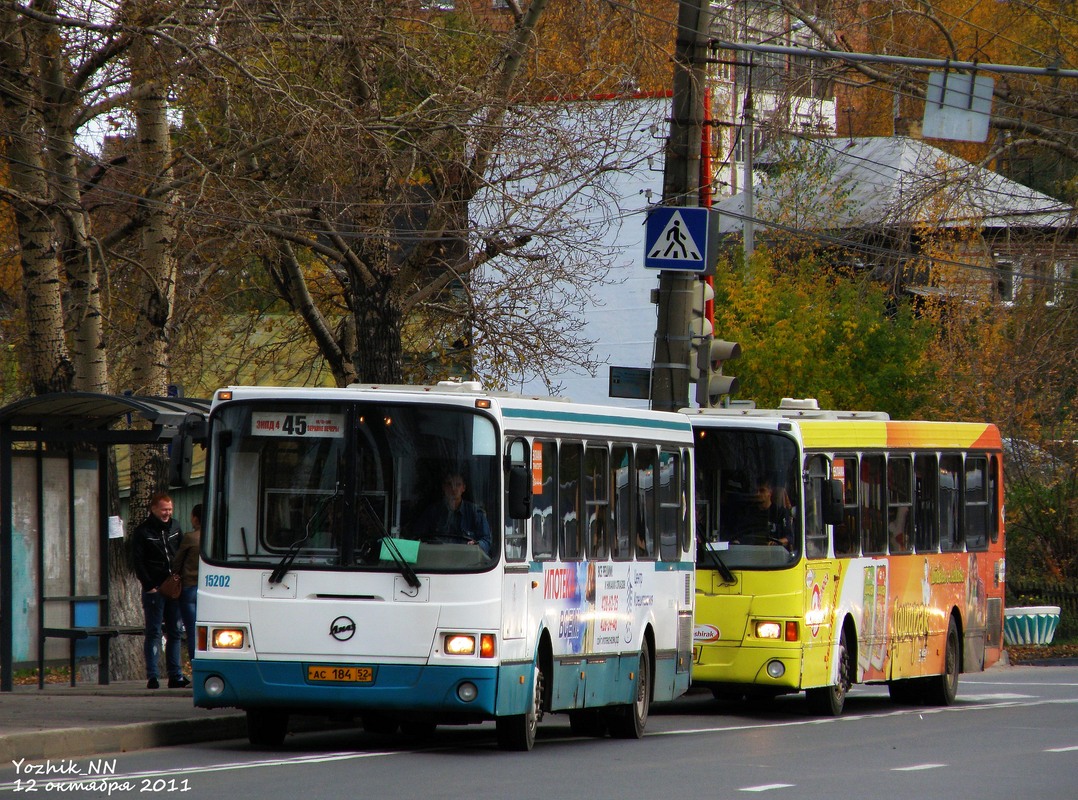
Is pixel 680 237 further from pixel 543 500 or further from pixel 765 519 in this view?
pixel 543 500

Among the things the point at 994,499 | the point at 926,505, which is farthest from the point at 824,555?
the point at 994,499

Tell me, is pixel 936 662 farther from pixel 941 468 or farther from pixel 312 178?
pixel 312 178

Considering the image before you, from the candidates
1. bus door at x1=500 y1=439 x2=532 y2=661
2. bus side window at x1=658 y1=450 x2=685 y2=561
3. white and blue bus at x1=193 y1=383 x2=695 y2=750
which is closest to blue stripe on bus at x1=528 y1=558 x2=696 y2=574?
bus side window at x1=658 y1=450 x2=685 y2=561

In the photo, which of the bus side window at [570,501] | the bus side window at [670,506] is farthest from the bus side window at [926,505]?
the bus side window at [570,501]

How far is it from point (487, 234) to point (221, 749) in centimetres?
987

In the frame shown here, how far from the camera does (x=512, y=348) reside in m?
24.2

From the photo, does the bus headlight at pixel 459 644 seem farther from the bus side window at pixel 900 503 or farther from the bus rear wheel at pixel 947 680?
the bus rear wheel at pixel 947 680

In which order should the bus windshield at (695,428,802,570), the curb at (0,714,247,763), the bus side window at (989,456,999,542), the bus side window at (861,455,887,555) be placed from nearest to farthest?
1. the curb at (0,714,247,763)
2. the bus windshield at (695,428,802,570)
3. the bus side window at (861,455,887,555)
4. the bus side window at (989,456,999,542)

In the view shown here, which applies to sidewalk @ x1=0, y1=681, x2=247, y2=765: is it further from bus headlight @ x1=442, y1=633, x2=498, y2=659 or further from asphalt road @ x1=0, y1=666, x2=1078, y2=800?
bus headlight @ x1=442, y1=633, x2=498, y2=659

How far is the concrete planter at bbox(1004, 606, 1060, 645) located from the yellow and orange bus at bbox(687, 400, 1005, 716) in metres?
11.0

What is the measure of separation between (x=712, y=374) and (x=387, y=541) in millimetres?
8760

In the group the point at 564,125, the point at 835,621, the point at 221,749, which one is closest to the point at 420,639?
the point at 221,749

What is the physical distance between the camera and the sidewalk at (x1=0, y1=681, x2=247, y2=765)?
1270 cm

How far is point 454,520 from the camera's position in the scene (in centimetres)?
1338
